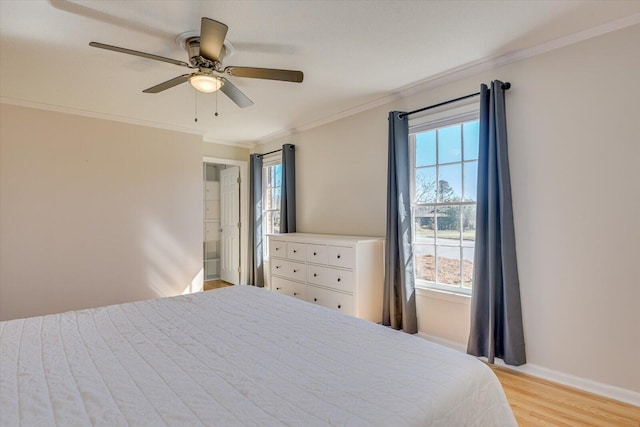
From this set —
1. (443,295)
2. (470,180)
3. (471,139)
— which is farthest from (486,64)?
(443,295)

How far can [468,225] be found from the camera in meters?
2.87

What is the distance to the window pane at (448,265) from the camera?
2.94 m

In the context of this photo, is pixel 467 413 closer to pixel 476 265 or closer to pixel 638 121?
pixel 476 265

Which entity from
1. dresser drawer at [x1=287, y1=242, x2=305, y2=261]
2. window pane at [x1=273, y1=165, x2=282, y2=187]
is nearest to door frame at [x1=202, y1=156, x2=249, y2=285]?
Answer: window pane at [x1=273, y1=165, x2=282, y2=187]

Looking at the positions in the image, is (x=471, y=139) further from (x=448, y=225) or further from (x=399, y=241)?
(x=399, y=241)

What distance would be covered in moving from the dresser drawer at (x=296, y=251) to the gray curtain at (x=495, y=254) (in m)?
1.83

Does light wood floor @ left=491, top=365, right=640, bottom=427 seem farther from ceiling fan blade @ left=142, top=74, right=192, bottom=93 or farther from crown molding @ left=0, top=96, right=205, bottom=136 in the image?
crown molding @ left=0, top=96, right=205, bottom=136

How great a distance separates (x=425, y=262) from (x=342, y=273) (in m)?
0.82

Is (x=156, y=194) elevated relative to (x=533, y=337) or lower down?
elevated

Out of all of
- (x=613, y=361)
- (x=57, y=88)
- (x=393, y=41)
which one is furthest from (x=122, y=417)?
(x=57, y=88)

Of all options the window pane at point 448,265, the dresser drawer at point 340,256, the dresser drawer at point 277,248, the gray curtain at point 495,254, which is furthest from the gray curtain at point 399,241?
the dresser drawer at point 277,248

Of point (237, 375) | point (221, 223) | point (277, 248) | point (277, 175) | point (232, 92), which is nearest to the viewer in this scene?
point (237, 375)

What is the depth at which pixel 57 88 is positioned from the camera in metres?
3.12

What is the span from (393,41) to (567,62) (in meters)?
1.25
